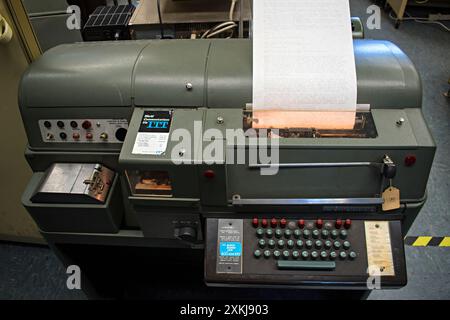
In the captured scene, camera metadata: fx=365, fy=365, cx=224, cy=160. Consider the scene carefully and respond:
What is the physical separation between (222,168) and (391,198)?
1.56 ft

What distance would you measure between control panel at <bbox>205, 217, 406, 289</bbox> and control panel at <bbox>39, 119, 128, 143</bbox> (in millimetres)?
404

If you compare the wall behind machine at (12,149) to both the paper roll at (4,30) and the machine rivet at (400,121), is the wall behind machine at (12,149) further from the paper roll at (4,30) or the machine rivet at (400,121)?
the machine rivet at (400,121)

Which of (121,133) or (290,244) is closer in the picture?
(290,244)

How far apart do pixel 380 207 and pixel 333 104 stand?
32 cm

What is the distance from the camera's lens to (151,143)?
98 cm

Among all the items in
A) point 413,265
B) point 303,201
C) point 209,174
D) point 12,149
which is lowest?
point 413,265

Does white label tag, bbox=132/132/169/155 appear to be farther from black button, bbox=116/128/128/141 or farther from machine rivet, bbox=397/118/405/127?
machine rivet, bbox=397/118/405/127

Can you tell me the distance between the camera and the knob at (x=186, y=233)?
1070 millimetres

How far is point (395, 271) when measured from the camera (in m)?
0.98

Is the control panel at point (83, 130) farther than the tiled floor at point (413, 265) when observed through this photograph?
No

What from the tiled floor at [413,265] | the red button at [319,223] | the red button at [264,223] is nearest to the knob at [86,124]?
the red button at [264,223]

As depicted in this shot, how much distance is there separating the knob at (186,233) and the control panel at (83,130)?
0.33 m

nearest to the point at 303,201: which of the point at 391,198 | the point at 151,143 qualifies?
the point at 391,198

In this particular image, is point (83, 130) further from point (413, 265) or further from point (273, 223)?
point (413, 265)
